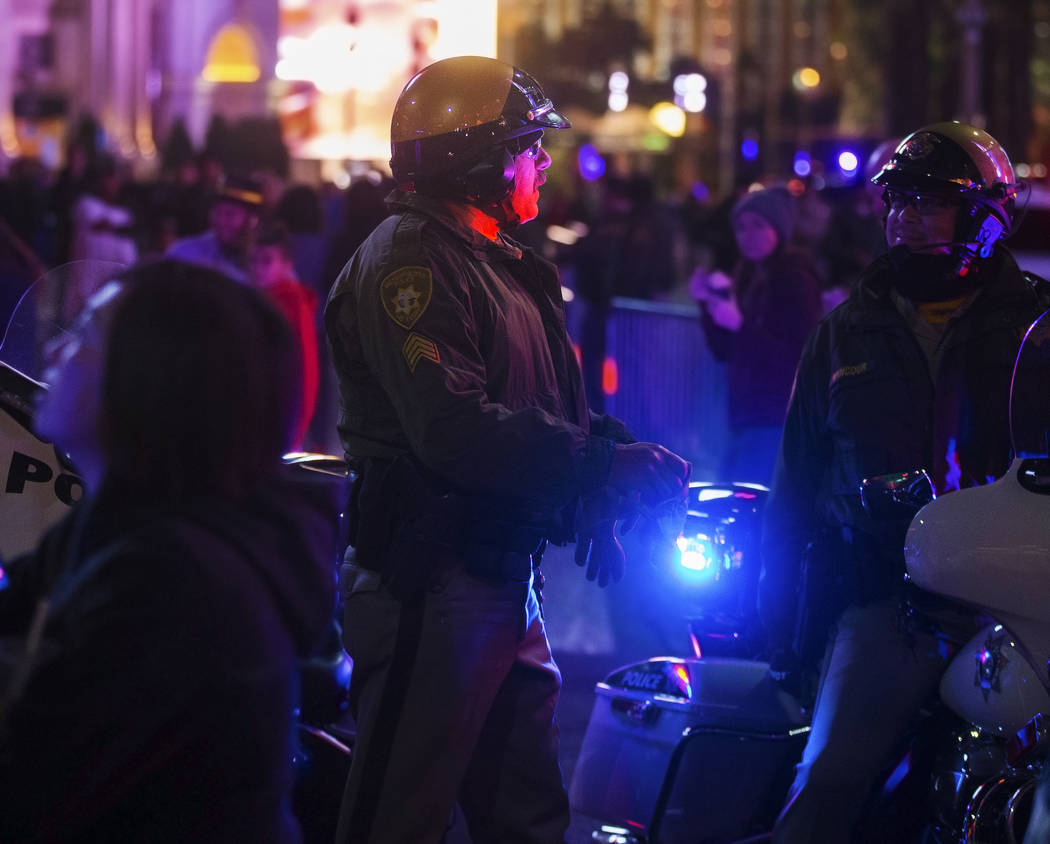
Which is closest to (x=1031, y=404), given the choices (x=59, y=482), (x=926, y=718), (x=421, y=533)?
(x=926, y=718)

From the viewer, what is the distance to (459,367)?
303 cm

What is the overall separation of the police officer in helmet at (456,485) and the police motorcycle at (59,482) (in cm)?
21

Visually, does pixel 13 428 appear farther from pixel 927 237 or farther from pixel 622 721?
pixel 927 237

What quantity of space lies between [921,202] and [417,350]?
57.5 inches

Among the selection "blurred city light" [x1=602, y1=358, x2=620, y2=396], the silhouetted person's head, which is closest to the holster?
the silhouetted person's head

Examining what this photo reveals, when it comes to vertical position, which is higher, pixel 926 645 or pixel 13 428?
pixel 13 428

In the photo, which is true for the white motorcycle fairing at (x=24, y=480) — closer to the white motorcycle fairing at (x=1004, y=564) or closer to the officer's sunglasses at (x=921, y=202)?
the white motorcycle fairing at (x=1004, y=564)

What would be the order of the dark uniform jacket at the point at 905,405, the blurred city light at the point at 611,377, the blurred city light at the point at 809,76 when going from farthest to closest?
the blurred city light at the point at 809,76 → the blurred city light at the point at 611,377 → the dark uniform jacket at the point at 905,405

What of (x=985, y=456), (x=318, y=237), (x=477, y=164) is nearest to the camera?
(x=477, y=164)

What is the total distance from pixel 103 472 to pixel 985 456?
2.23 meters

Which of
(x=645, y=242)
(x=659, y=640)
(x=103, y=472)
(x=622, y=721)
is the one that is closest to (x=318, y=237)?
(x=645, y=242)

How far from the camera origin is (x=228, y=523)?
2.08m

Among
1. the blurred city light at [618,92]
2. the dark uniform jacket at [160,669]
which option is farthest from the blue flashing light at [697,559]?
the blurred city light at [618,92]

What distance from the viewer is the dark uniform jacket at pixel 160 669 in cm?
196
